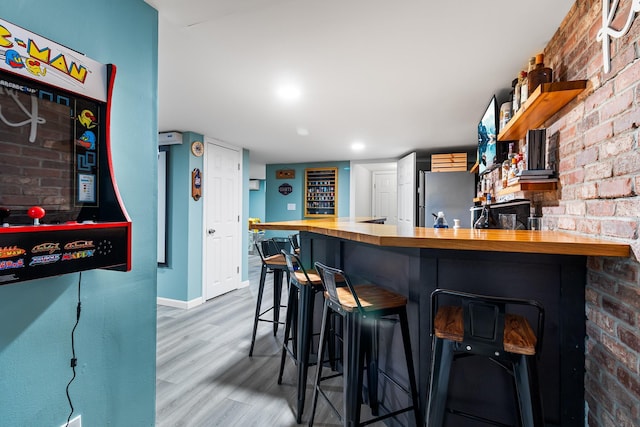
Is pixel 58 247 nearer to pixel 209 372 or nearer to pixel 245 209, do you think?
pixel 209 372

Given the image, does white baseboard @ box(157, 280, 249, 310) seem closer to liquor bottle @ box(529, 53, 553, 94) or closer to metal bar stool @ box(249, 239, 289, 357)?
metal bar stool @ box(249, 239, 289, 357)

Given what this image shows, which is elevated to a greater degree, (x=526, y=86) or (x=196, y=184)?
(x=526, y=86)

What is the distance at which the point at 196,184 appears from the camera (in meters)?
3.90

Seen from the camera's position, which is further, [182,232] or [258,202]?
[258,202]

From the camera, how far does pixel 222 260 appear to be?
4398mm

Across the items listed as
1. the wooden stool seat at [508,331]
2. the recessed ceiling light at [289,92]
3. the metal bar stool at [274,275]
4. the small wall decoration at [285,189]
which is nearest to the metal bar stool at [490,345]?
the wooden stool seat at [508,331]

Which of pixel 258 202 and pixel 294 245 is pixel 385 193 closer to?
pixel 294 245

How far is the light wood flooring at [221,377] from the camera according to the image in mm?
1818

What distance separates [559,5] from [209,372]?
3.09 m

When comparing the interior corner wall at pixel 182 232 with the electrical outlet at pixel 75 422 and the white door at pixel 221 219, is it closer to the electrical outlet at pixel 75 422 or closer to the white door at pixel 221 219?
the white door at pixel 221 219

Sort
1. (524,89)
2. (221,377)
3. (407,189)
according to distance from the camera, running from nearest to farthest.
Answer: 1. (524,89)
2. (221,377)
3. (407,189)

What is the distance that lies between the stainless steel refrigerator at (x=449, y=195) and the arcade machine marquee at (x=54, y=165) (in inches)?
168

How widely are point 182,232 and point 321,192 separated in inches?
118

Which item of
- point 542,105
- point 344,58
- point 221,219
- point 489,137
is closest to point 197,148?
point 221,219
